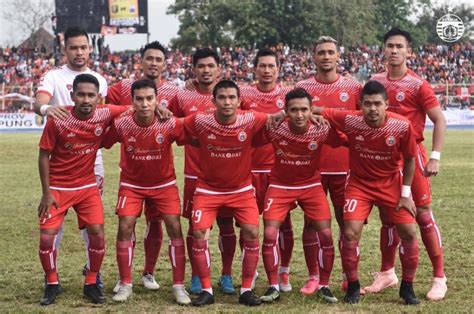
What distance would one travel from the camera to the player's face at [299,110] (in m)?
6.75

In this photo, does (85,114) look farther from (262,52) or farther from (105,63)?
(105,63)

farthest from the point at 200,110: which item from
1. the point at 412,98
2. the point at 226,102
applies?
the point at 412,98

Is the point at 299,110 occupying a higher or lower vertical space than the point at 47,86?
lower

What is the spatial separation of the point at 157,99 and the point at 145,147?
83cm

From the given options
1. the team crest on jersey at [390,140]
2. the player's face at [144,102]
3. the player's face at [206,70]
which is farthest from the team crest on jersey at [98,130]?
the team crest on jersey at [390,140]

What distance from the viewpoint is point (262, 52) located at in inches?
301

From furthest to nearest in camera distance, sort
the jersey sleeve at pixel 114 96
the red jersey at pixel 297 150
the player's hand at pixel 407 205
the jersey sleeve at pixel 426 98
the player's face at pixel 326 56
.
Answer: the jersey sleeve at pixel 114 96 → the player's face at pixel 326 56 → the jersey sleeve at pixel 426 98 → the red jersey at pixel 297 150 → the player's hand at pixel 407 205

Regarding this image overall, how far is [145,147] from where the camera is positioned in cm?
696

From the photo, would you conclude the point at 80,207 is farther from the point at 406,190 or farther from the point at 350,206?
the point at 406,190

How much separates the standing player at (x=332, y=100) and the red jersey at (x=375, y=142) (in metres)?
0.42

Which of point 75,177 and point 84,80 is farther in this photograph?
point 75,177

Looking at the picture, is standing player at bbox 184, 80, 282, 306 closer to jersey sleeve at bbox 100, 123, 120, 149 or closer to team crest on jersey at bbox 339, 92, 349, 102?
jersey sleeve at bbox 100, 123, 120, 149

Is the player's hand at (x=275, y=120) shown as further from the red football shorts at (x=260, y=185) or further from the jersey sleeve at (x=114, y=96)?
the jersey sleeve at (x=114, y=96)

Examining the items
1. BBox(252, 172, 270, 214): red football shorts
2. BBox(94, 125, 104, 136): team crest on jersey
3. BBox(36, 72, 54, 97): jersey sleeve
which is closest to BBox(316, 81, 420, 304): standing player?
BBox(252, 172, 270, 214): red football shorts
